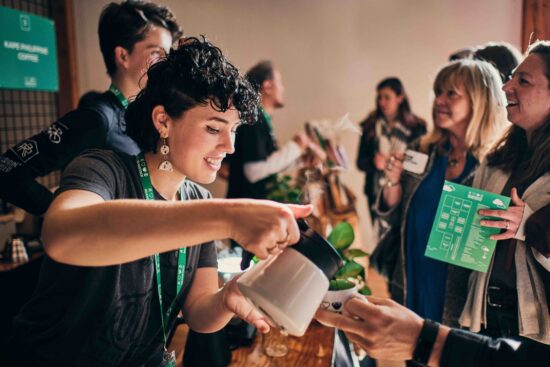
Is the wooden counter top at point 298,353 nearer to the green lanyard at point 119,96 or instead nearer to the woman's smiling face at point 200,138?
the woman's smiling face at point 200,138

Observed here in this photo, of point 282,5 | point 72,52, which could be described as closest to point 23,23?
point 72,52

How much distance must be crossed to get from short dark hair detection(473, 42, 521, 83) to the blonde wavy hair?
0.16 meters

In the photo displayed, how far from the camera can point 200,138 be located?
0.95m

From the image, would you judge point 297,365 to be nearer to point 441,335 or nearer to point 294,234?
point 441,335

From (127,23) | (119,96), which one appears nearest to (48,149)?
(119,96)

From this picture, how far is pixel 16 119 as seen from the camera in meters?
3.21

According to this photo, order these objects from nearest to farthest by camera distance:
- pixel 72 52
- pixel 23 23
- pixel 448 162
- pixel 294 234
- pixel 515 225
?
pixel 294 234 → pixel 515 225 → pixel 448 162 → pixel 23 23 → pixel 72 52

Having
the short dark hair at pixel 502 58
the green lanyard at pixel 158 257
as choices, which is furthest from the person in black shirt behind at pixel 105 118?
the short dark hair at pixel 502 58

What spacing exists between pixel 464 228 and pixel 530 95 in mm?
464

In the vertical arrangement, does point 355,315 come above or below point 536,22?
below

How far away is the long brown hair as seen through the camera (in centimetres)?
137

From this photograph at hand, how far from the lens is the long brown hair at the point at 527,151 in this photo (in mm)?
1365

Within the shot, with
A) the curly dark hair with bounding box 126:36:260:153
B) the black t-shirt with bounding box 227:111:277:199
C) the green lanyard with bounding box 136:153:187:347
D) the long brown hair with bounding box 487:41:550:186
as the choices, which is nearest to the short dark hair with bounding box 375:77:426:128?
the black t-shirt with bounding box 227:111:277:199

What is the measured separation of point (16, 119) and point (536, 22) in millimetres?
3288
